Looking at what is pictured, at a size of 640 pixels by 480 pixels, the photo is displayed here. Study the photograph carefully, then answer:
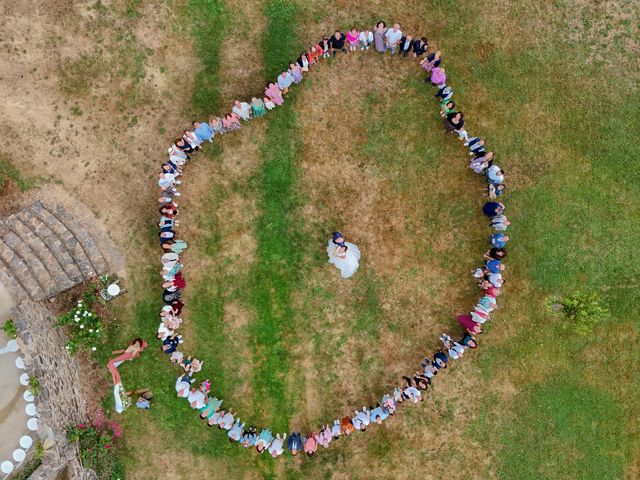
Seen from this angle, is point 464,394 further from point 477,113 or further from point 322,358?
point 477,113

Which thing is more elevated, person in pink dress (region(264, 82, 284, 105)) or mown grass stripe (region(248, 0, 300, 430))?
person in pink dress (region(264, 82, 284, 105))

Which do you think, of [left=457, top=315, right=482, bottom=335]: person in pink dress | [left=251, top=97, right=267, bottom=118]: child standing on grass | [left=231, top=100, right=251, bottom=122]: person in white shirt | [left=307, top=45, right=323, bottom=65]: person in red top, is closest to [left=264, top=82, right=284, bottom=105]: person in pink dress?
[left=251, top=97, right=267, bottom=118]: child standing on grass

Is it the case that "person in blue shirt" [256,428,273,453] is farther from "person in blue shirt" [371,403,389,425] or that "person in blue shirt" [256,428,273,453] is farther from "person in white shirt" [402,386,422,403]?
"person in white shirt" [402,386,422,403]

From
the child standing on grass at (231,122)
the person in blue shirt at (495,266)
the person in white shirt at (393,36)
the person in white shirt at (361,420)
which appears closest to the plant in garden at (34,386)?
the child standing on grass at (231,122)

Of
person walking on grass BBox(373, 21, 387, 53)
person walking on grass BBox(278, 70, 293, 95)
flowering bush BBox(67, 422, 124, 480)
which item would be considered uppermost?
person walking on grass BBox(373, 21, 387, 53)

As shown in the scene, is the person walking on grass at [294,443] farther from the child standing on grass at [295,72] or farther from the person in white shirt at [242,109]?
the child standing on grass at [295,72]

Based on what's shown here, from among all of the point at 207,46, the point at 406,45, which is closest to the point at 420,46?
the point at 406,45
